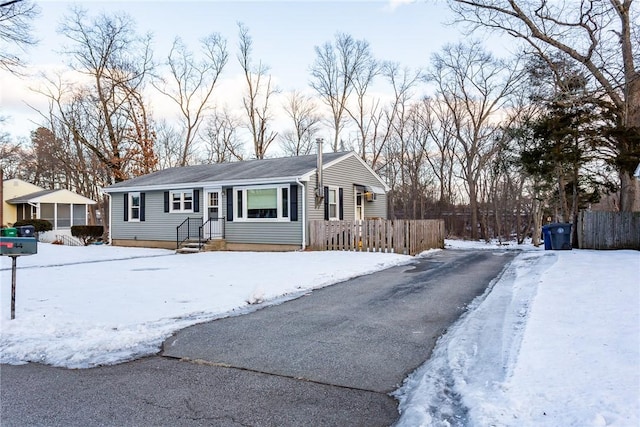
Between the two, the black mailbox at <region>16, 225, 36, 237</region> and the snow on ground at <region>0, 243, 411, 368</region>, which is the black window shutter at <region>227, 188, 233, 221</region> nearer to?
the snow on ground at <region>0, 243, 411, 368</region>

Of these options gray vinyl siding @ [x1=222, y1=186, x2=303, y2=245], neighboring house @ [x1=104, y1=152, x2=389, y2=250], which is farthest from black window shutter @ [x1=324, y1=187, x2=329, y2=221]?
gray vinyl siding @ [x1=222, y1=186, x2=303, y2=245]

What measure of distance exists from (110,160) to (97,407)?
2962 cm

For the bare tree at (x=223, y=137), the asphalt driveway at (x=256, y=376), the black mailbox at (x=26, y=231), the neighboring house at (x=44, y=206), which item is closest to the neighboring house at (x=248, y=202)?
the black mailbox at (x=26, y=231)

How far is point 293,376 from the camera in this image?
12.5 feet

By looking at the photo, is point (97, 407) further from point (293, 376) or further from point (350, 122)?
point (350, 122)

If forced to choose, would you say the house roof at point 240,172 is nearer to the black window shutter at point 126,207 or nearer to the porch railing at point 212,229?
the black window shutter at point 126,207

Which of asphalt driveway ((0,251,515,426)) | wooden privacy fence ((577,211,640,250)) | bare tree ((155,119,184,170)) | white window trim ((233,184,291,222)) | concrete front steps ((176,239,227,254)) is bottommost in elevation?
asphalt driveway ((0,251,515,426))

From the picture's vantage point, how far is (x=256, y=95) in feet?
114

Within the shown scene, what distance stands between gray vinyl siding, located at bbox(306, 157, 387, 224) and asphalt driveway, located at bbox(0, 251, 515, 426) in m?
9.76

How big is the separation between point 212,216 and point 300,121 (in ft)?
69.2

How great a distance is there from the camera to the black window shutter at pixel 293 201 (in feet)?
51.4

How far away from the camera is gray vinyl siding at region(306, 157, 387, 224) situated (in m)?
15.9

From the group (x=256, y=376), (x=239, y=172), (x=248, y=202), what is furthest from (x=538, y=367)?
(x=239, y=172)

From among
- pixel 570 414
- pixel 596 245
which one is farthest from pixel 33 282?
pixel 596 245
